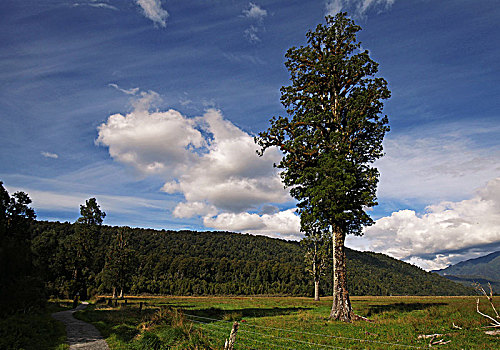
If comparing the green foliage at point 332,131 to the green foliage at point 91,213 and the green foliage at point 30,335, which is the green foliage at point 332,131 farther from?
the green foliage at point 91,213

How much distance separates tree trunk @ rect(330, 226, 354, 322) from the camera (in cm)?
2219

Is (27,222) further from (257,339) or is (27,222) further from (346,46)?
(346,46)

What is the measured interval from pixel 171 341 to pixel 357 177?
17.5m

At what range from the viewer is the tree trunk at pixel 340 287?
22.2 m

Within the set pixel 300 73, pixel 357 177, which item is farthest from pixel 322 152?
pixel 300 73

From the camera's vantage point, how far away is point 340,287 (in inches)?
899

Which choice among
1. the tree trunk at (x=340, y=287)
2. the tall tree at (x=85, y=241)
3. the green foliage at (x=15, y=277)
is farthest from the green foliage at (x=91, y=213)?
the tree trunk at (x=340, y=287)

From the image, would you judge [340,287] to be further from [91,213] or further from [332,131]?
[91,213]

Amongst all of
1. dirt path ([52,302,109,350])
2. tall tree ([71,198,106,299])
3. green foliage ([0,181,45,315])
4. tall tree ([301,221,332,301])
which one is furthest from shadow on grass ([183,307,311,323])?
tall tree ([71,198,106,299])

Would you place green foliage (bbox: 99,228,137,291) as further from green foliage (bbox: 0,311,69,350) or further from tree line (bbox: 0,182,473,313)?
green foliage (bbox: 0,311,69,350)

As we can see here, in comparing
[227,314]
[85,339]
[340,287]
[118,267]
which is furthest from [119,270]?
[340,287]

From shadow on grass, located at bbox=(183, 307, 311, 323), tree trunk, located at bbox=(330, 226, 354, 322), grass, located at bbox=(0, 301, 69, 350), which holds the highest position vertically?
tree trunk, located at bbox=(330, 226, 354, 322)

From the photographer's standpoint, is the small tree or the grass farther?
the small tree

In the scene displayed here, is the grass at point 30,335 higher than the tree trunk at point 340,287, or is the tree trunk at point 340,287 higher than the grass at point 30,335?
the tree trunk at point 340,287
